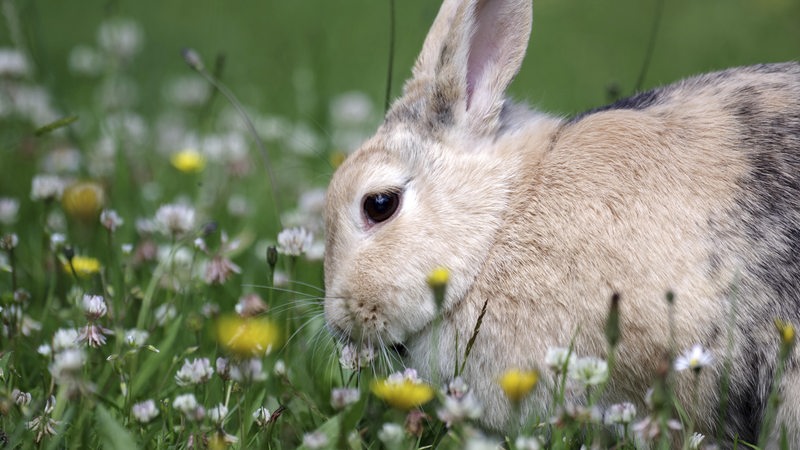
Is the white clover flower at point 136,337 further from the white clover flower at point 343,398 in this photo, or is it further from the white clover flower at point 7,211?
the white clover flower at point 7,211

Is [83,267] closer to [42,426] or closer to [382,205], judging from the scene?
[42,426]

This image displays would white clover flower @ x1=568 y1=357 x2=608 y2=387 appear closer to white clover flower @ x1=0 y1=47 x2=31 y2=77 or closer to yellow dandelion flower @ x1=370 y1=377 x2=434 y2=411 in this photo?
yellow dandelion flower @ x1=370 y1=377 x2=434 y2=411

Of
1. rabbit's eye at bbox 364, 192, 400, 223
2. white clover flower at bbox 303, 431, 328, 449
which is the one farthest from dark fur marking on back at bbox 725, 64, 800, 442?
white clover flower at bbox 303, 431, 328, 449

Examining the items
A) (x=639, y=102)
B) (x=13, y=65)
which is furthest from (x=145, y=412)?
(x=13, y=65)

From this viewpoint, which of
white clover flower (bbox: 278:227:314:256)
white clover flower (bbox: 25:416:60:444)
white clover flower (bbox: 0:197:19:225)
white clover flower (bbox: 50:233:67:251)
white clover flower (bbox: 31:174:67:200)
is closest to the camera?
white clover flower (bbox: 25:416:60:444)

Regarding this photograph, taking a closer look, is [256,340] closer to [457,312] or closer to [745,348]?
[457,312]

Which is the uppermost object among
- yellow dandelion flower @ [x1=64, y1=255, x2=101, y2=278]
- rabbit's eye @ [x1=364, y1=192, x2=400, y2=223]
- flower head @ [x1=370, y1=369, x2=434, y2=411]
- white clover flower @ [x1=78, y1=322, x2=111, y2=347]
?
flower head @ [x1=370, y1=369, x2=434, y2=411]

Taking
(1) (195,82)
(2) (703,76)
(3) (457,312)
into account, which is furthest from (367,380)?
(1) (195,82)
